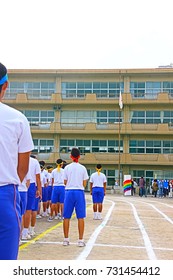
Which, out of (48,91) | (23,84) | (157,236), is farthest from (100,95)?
(157,236)

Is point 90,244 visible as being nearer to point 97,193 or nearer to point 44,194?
point 97,193

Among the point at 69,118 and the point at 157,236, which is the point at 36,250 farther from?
the point at 69,118

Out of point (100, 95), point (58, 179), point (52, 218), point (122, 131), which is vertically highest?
point (100, 95)

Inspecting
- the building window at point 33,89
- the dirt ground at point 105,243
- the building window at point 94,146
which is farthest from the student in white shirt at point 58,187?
the building window at point 33,89

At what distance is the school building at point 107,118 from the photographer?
42.5 metres

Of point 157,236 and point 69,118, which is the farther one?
point 69,118

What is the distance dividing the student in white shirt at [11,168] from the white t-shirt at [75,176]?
199 inches

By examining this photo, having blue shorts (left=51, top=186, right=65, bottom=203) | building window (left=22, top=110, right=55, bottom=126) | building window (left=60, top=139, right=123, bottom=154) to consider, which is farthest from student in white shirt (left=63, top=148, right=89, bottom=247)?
building window (left=22, top=110, right=55, bottom=126)

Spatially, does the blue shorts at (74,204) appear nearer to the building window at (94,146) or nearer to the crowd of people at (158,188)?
the crowd of people at (158,188)

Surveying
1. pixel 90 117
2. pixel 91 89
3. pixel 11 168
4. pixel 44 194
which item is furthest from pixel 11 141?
pixel 91 89

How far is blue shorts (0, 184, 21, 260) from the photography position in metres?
2.89

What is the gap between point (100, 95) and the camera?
144 feet

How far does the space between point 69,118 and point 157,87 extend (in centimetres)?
902

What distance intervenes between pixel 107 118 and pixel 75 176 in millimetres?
35872
